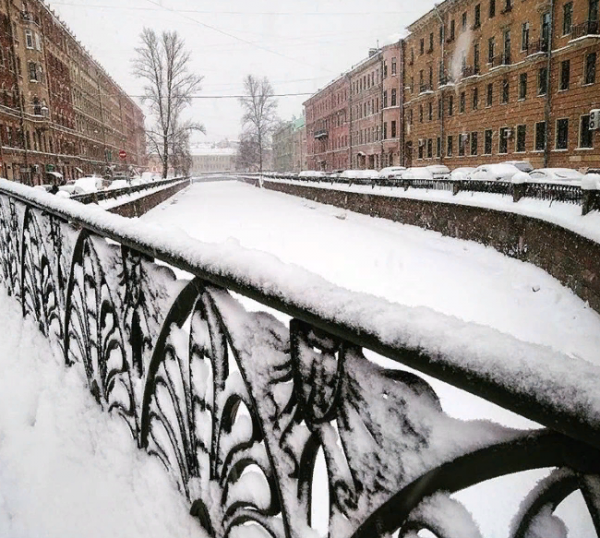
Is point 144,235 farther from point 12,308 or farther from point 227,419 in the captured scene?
point 12,308

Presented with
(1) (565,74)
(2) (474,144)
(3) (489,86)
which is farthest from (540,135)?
(2) (474,144)

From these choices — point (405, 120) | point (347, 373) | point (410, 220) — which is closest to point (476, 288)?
point (410, 220)

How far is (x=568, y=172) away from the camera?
2269cm

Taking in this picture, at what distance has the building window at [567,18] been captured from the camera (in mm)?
28203

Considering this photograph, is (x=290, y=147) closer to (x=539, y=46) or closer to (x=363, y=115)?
(x=363, y=115)

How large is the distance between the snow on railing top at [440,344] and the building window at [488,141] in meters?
37.8

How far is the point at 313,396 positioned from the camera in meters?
1.13

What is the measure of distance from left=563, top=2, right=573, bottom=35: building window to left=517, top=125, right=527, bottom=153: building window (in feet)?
18.1

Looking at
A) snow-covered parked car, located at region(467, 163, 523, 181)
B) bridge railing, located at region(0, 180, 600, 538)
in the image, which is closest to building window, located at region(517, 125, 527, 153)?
snow-covered parked car, located at region(467, 163, 523, 181)

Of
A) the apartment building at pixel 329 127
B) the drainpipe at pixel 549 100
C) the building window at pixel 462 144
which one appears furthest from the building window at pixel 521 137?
the apartment building at pixel 329 127

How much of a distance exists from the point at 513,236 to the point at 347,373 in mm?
12801

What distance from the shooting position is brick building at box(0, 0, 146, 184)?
41438mm

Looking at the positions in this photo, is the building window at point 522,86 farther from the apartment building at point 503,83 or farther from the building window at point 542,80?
the building window at point 542,80

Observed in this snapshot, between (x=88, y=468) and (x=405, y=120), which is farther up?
(x=405, y=120)
